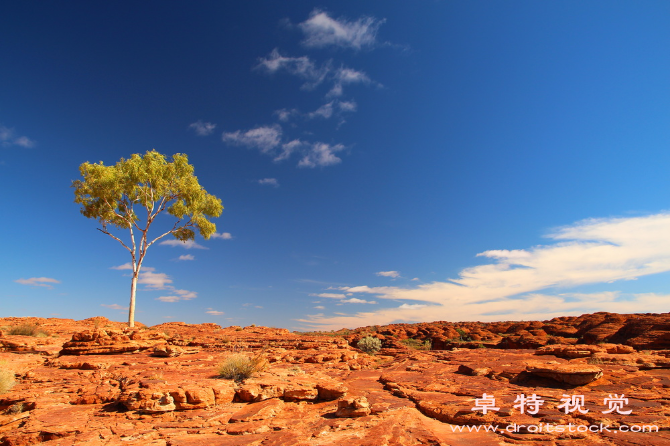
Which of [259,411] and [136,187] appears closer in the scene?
[259,411]

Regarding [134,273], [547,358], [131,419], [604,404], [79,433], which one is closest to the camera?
[79,433]

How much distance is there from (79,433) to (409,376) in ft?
36.1

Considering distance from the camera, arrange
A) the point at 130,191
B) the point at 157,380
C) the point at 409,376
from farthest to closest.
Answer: the point at 130,191, the point at 409,376, the point at 157,380

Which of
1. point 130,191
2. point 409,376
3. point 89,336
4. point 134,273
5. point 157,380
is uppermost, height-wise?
point 130,191

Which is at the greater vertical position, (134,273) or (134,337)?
(134,273)

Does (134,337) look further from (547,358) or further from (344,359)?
(547,358)

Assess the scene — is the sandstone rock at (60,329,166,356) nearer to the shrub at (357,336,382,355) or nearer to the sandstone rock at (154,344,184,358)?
the sandstone rock at (154,344,184,358)

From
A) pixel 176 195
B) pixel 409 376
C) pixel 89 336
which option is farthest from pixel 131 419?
pixel 176 195

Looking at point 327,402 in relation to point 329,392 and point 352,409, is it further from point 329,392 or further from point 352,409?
point 352,409

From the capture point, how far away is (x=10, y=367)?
38.0 ft

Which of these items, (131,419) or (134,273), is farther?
(134,273)

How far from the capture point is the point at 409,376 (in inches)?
515

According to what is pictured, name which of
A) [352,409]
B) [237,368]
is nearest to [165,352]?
[237,368]

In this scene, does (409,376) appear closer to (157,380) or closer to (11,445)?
(157,380)
